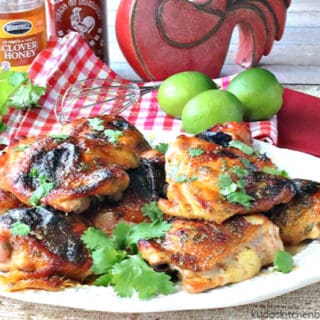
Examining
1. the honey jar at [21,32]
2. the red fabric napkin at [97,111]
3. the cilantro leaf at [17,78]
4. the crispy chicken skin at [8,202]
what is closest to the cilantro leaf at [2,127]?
the red fabric napkin at [97,111]

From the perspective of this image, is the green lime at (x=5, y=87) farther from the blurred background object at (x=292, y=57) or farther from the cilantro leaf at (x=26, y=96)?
the blurred background object at (x=292, y=57)

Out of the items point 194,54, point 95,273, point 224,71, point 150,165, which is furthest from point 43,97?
point 95,273

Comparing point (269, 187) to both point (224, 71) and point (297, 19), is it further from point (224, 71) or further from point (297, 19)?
point (297, 19)

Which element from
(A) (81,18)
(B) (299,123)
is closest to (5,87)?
(A) (81,18)

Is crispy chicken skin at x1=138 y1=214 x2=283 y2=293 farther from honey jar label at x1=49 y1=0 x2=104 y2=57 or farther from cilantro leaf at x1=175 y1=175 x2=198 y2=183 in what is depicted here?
honey jar label at x1=49 y1=0 x2=104 y2=57

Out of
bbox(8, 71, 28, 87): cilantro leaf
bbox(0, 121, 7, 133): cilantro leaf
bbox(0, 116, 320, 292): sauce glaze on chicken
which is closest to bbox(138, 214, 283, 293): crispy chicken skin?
bbox(0, 116, 320, 292): sauce glaze on chicken

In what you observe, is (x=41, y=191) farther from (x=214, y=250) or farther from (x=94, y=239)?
(x=214, y=250)
